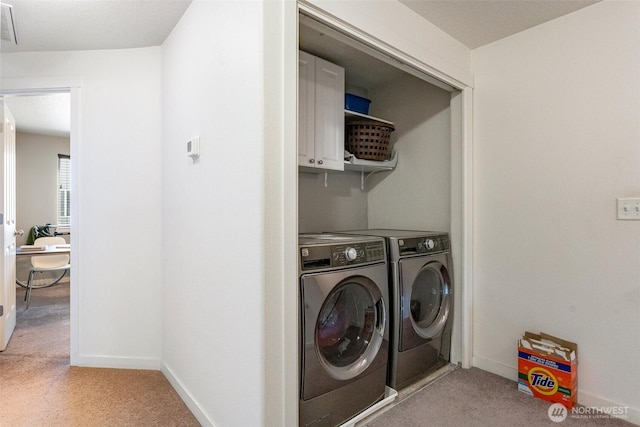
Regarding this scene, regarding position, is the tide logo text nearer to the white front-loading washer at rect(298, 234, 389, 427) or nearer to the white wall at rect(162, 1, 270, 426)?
the white front-loading washer at rect(298, 234, 389, 427)

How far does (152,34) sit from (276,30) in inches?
53.7

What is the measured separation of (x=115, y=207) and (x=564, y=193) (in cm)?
293

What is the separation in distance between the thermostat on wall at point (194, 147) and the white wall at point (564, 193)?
182 cm

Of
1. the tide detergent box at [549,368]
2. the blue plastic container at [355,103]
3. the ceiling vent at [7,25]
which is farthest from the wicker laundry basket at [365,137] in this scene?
the ceiling vent at [7,25]

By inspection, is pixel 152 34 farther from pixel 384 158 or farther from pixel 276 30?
pixel 384 158

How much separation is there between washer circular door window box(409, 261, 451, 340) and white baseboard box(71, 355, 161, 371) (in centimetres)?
183

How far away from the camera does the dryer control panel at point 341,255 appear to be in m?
1.51

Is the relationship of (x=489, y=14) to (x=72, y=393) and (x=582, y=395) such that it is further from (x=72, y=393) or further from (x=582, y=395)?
(x=72, y=393)

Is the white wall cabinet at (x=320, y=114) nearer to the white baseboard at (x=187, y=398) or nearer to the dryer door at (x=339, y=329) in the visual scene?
the dryer door at (x=339, y=329)

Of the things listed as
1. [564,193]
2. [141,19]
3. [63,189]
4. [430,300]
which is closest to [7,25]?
[141,19]

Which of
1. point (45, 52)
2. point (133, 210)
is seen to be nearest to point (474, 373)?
point (133, 210)

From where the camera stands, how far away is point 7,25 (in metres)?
2.00

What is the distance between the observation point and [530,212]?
2098 mm

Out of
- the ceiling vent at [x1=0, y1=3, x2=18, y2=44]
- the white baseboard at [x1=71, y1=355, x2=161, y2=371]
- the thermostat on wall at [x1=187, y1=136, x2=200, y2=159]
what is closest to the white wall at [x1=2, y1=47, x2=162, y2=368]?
the white baseboard at [x1=71, y1=355, x2=161, y2=371]
